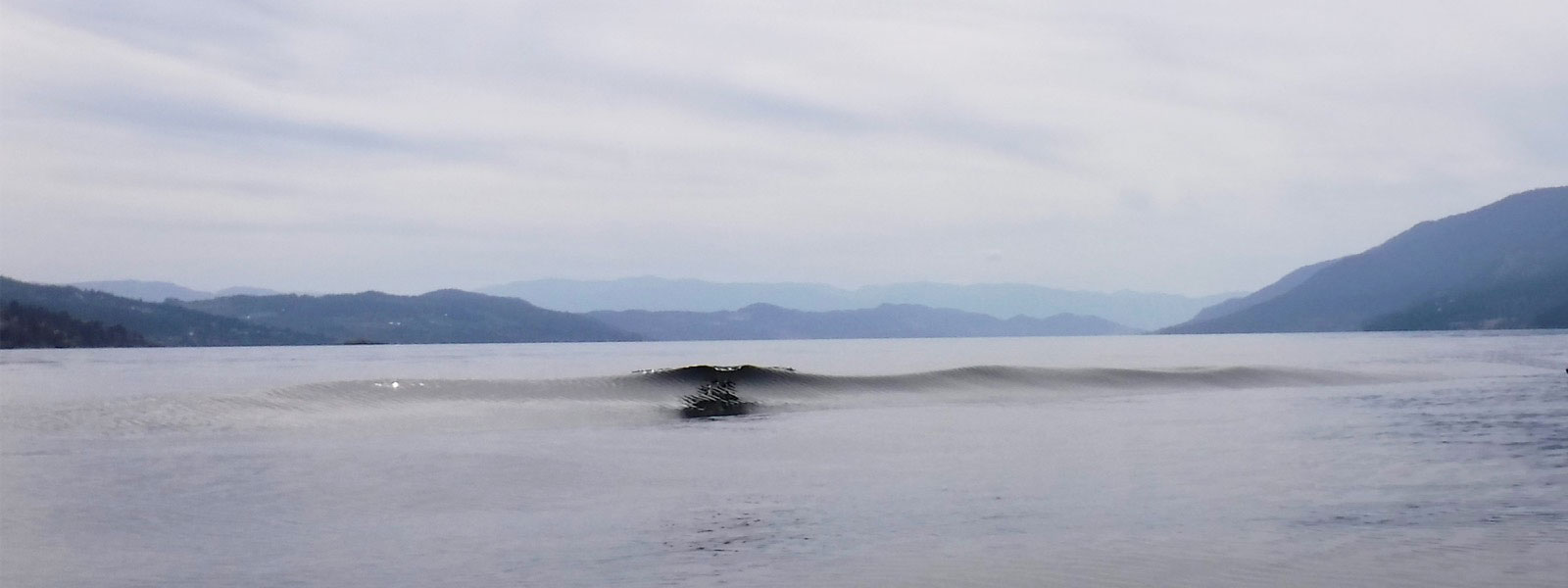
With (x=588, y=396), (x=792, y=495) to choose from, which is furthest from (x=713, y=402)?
(x=792, y=495)

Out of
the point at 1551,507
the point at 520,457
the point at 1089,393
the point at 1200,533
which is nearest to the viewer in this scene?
the point at 1200,533

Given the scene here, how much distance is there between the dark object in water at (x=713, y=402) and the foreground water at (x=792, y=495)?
1785 mm

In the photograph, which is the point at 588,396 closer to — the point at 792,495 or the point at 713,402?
the point at 713,402

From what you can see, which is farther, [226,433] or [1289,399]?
[1289,399]

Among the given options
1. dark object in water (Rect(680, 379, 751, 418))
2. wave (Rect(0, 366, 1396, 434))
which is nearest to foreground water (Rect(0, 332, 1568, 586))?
wave (Rect(0, 366, 1396, 434))

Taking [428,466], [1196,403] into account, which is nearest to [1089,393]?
[1196,403]

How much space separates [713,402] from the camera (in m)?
51.7

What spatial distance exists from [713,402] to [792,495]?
29.6 m

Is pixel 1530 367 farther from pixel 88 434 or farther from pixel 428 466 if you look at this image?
pixel 88 434

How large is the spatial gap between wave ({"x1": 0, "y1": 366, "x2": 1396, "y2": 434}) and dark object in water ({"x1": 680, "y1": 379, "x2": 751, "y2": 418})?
50 cm

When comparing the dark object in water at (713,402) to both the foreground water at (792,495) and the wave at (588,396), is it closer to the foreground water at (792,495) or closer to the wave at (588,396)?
the wave at (588,396)

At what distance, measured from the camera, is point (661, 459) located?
29141 millimetres

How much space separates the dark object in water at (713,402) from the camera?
47.4 m

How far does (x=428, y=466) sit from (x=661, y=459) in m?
5.69
